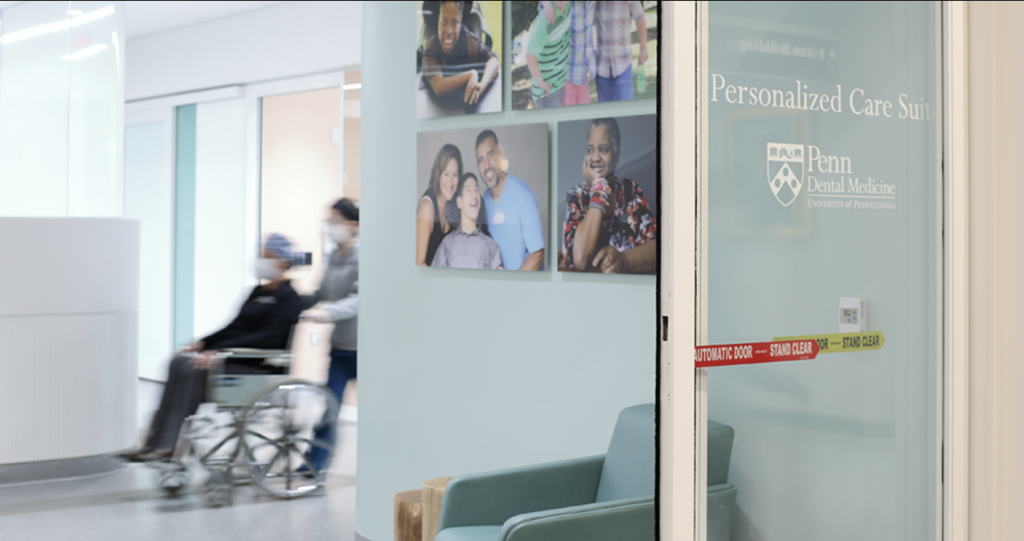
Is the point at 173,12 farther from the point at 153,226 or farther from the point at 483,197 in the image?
the point at 483,197

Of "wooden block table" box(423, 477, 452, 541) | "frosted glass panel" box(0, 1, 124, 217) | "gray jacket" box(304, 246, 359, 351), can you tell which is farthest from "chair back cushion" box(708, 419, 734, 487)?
"frosted glass panel" box(0, 1, 124, 217)

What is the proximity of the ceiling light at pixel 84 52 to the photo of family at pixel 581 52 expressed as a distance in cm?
310

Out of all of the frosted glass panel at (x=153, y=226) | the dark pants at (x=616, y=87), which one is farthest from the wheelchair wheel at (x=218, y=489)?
the frosted glass panel at (x=153, y=226)

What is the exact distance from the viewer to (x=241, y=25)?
7137 millimetres

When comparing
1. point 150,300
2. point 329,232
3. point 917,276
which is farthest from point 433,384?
point 150,300

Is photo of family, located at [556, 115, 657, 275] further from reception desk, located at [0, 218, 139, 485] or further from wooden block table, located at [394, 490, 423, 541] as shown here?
reception desk, located at [0, 218, 139, 485]

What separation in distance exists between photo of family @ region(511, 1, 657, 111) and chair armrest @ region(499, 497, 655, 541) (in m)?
1.39

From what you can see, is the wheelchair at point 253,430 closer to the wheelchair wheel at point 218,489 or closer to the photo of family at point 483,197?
the wheelchair wheel at point 218,489

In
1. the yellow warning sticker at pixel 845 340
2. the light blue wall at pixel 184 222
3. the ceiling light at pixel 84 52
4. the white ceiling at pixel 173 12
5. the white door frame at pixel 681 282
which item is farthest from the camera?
the light blue wall at pixel 184 222

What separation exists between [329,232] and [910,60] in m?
3.46

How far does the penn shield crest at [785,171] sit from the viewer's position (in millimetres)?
2107

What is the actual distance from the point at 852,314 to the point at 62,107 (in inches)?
186

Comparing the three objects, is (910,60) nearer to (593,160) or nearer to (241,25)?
(593,160)

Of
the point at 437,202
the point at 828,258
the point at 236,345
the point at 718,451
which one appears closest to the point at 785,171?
the point at 828,258
